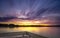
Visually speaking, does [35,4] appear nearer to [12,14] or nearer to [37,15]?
[37,15]

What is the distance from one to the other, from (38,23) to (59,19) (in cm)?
114

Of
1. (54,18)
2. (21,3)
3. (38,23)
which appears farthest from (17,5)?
(54,18)

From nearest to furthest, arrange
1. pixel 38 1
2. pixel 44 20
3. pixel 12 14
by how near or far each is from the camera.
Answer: pixel 38 1
pixel 12 14
pixel 44 20

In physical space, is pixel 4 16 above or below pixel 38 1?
below

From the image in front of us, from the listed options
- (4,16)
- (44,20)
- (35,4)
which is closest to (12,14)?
(4,16)

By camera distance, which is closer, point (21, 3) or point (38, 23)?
point (21, 3)

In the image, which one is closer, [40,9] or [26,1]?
[26,1]

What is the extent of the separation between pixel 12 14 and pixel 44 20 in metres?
1.68

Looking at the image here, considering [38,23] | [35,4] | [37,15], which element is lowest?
[38,23]

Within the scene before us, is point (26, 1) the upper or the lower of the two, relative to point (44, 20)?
upper

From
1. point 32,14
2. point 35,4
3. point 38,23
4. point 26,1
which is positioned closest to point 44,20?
point 38,23

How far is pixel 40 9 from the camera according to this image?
16.8 feet

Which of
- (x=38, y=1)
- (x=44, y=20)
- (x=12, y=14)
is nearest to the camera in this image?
(x=38, y=1)

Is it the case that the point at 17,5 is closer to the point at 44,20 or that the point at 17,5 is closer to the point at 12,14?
the point at 12,14
